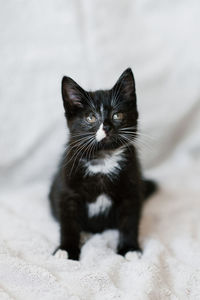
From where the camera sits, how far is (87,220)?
162 cm

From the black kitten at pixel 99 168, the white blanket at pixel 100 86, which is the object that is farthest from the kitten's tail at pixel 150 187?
the black kitten at pixel 99 168

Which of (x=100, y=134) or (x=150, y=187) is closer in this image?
(x=100, y=134)

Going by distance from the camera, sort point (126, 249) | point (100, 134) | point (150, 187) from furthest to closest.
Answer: point (150, 187) → point (126, 249) → point (100, 134)

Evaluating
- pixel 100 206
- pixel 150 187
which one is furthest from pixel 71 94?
pixel 150 187

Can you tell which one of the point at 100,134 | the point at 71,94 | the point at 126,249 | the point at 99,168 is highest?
the point at 71,94

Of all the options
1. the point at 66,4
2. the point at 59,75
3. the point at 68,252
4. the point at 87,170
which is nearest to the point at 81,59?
the point at 59,75

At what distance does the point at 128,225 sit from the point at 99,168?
26 centimetres

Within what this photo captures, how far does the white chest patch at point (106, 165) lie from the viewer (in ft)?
5.11

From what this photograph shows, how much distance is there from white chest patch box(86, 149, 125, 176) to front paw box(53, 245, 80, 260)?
0.30 m

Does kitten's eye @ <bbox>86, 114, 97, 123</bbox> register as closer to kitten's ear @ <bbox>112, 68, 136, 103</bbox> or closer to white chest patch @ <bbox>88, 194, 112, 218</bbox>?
kitten's ear @ <bbox>112, 68, 136, 103</bbox>

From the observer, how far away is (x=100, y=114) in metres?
1.49

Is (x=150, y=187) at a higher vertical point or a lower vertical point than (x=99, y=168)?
lower

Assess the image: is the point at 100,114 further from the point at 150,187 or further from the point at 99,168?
the point at 150,187

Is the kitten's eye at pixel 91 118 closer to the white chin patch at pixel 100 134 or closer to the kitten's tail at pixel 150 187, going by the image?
the white chin patch at pixel 100 134
